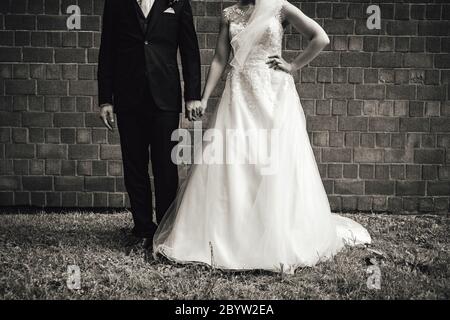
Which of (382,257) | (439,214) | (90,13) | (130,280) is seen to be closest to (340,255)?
(382,257)

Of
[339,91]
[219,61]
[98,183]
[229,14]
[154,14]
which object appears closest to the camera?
[154,14]

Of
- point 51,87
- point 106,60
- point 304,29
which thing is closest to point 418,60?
point 304,29

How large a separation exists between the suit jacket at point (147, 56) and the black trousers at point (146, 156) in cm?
9

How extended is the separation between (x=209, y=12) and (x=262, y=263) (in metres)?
2.96

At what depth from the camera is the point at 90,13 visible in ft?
16.6

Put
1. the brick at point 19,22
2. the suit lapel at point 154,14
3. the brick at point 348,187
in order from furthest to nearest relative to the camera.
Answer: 1. the brick at point 348,187
2. the brick at point 19,22
3. the suit lapel at point 154,14

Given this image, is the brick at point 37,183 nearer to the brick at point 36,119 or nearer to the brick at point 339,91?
the brick at point 36,119

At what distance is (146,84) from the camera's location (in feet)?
11.5

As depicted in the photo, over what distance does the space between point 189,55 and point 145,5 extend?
468 millimetres

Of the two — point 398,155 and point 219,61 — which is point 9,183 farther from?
point 398,155

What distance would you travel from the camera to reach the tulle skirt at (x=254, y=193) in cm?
321

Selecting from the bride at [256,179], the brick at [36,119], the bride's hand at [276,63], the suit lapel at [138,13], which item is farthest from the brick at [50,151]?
the bride's hand at [276,63]

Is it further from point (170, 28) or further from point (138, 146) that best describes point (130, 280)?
point (170, 28)

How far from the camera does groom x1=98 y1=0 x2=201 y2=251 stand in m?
Result: 3.47
